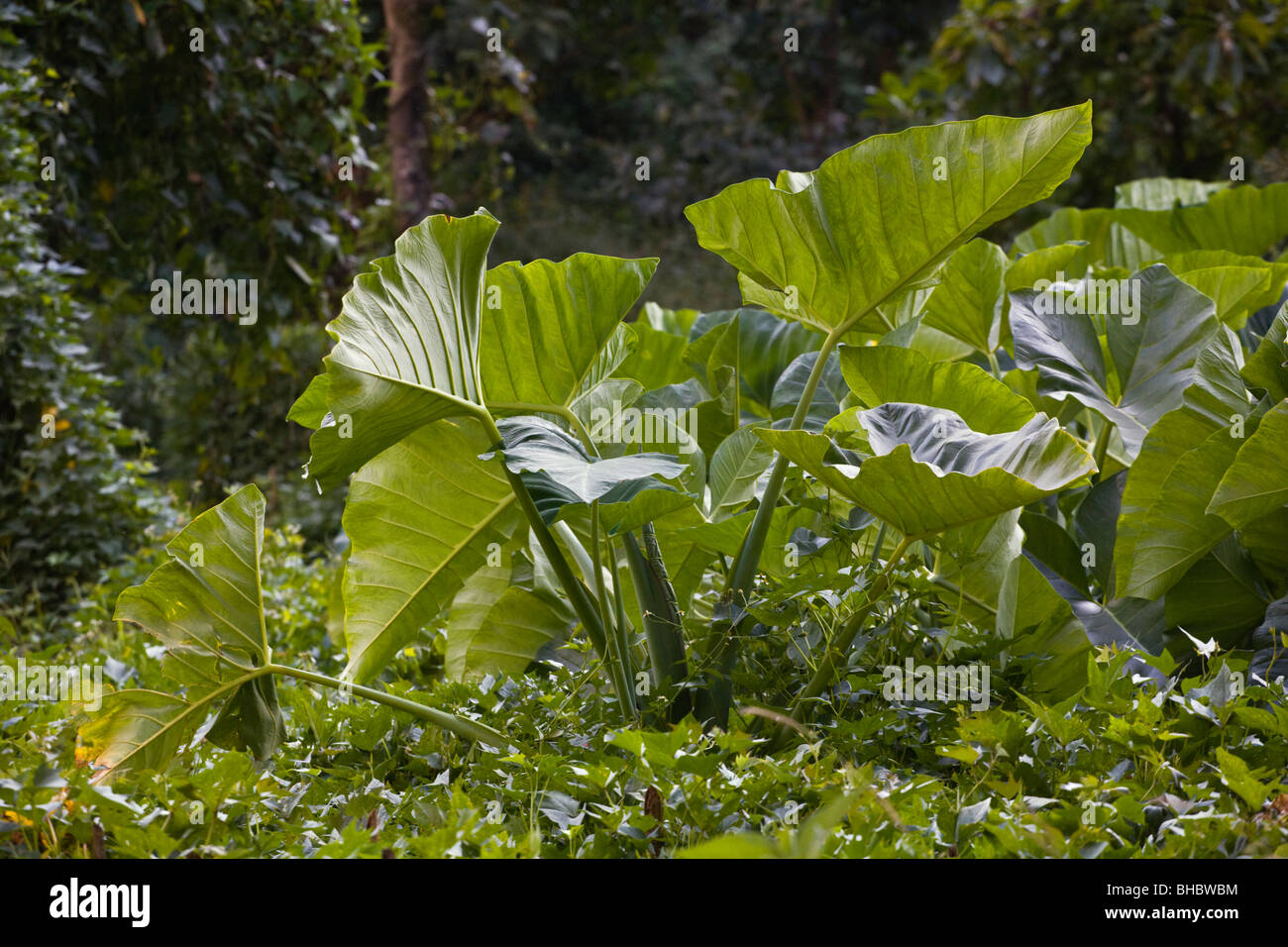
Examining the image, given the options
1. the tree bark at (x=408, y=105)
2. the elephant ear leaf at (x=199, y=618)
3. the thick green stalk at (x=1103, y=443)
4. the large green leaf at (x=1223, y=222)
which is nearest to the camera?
the elephant ear leaf at (x=199, y=618)

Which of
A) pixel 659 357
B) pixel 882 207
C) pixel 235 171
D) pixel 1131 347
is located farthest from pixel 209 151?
pixel 1131 347

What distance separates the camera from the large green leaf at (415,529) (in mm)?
1286

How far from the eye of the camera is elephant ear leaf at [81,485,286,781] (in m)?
1.13

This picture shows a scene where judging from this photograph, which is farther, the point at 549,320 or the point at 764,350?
the point at 764,350

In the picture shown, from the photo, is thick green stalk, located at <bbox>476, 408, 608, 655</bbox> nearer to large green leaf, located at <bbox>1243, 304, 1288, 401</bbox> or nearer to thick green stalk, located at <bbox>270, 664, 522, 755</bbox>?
thick green stalk, located at <bbox>270, 664, 522, 755</bbox>

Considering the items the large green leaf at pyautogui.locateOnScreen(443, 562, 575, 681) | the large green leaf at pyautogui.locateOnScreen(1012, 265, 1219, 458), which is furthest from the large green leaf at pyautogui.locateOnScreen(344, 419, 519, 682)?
the large green leaf at pyautogui.locateOnScreen(1012, 265, 1219, 458)

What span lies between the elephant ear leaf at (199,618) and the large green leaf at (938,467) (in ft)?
1.89

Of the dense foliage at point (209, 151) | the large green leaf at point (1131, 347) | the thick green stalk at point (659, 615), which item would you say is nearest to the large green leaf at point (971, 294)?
the large green leaf at point (1131, 347)

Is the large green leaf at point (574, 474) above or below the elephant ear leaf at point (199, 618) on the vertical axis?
above

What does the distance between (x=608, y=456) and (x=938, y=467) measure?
479 millimetres

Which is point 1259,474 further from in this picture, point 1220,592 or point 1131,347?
point 1131,347

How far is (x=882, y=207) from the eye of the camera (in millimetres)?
1224

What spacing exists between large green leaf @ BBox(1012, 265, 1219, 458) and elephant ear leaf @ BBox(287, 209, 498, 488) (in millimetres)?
698

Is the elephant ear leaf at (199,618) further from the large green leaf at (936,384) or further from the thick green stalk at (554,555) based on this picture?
→ the large green leaf at (936,384)
